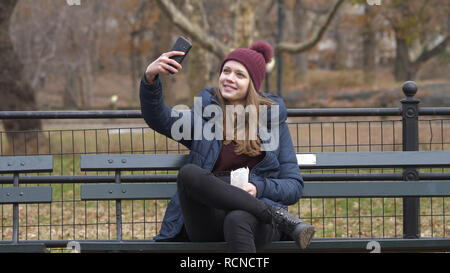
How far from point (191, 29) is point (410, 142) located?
1239cm

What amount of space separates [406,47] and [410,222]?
29.6m

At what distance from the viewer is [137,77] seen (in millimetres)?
46500

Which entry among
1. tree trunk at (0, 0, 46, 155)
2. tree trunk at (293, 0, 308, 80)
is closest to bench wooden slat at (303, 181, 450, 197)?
tree trunk at (0, 0, 46, 155)

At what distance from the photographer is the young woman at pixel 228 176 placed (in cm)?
486

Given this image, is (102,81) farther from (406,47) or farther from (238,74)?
(238,74)

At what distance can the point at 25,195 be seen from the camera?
18.5 feet

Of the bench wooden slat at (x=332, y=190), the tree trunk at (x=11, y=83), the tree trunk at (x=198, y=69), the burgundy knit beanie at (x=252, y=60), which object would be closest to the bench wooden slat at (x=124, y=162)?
the bench wooden slat at (x=332, y=190)

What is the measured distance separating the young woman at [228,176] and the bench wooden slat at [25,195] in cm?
90

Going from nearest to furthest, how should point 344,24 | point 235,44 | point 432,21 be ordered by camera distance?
point 235,44, point 432,21, point 344,24

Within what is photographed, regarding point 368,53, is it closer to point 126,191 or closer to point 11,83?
point 11,83

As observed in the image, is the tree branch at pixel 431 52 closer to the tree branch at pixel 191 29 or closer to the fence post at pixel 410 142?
the tree branch at pixel 191 29

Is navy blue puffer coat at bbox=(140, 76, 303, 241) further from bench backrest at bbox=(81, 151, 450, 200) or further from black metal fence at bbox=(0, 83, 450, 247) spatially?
black metal fence at bbox=(0, 83, 450, 247)
